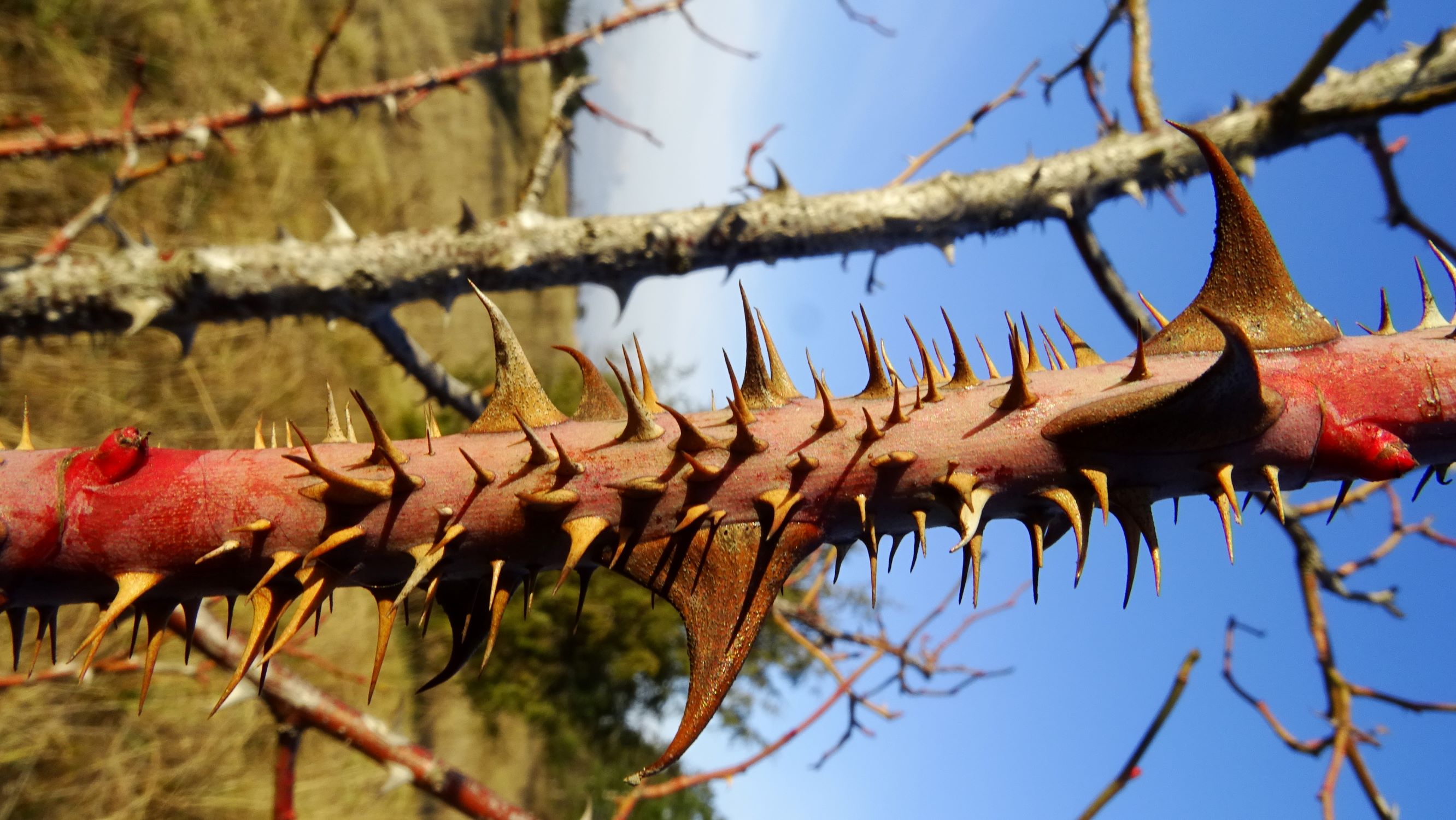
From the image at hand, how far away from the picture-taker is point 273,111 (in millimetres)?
2248

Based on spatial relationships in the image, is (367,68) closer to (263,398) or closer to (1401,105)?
(263,398)

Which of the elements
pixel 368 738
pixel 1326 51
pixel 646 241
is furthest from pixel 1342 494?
pixel 368 738

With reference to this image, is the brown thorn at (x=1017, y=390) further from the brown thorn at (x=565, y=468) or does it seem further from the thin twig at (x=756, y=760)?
the thin twig at (x=756, y=760)

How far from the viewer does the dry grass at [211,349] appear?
3373 mm

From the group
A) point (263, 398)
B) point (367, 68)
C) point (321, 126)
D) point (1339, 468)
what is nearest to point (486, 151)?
point (367, 68)

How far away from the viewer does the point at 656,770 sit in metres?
0.64

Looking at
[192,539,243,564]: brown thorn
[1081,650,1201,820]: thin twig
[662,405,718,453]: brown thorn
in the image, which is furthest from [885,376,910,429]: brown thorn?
[1081,650,1201,820]: thin twig

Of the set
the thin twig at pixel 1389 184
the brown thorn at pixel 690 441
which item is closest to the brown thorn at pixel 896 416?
the brown thorn at pixel 690 441

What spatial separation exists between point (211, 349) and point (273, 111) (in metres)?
2.53

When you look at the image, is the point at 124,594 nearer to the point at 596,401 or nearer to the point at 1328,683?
the point at 596,401

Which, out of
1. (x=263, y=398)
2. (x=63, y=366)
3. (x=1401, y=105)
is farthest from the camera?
(x=263, y=398)

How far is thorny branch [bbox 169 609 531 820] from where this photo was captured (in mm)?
1903

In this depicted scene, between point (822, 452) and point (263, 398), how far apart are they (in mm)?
4719

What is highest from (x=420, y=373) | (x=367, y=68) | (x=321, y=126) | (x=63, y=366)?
(x=367, y=68)
